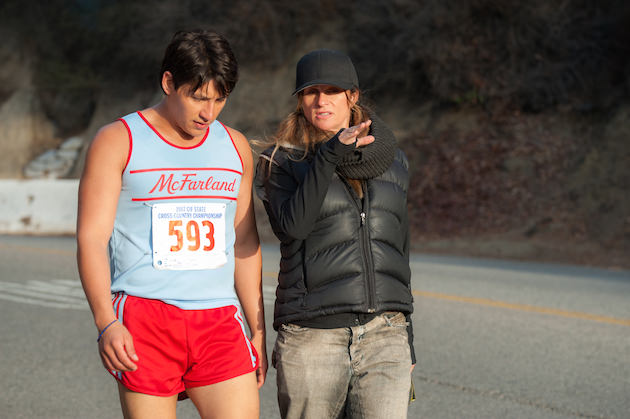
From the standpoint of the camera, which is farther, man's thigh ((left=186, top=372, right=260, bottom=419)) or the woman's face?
the woman's face

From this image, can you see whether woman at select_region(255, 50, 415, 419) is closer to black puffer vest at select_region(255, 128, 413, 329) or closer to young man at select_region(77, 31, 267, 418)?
black puffer vest at select_region(255, 128, 413, 329)

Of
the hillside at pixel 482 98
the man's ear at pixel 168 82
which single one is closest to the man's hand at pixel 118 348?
the man's ear at pixel 168 82

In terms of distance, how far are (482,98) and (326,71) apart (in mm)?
19739

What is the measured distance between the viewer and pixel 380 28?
25781mm

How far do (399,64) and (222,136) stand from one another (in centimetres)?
2243

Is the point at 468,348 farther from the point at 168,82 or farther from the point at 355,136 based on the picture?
the point at 168,82

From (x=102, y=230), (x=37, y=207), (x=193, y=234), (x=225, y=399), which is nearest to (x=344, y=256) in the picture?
(x=193, y=234)

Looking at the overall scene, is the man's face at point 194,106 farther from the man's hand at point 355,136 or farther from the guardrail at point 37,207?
the guardrail at point 37,207

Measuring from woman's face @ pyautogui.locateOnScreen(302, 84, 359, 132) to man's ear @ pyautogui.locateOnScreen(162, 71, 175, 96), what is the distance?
2.46 feet

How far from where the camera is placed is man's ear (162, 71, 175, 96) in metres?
3.01

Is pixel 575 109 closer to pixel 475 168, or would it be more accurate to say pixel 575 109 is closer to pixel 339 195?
pixel 475 168

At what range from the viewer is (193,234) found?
3.05 m


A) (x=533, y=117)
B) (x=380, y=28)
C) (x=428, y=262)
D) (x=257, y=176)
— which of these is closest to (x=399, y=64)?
(x=380, y=28)

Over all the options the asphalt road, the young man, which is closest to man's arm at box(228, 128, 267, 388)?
the young man
